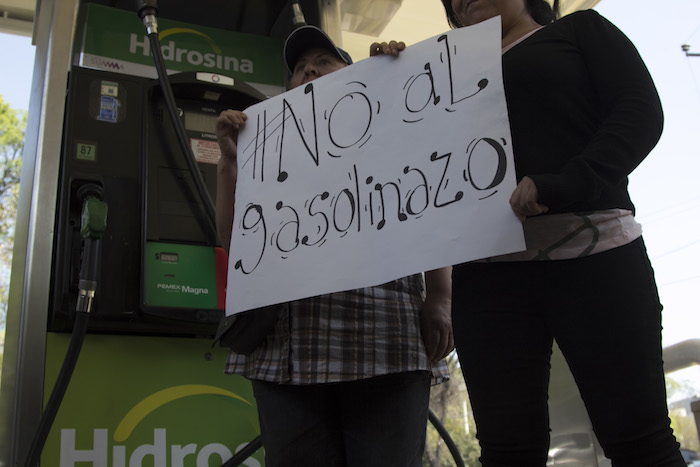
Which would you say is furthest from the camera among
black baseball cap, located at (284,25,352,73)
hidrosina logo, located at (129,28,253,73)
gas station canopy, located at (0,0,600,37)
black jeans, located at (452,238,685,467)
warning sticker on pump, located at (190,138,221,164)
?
gas station canopy, located at (0,0,600,37)

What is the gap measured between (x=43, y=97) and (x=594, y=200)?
1662mm

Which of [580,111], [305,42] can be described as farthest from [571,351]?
[305,42]

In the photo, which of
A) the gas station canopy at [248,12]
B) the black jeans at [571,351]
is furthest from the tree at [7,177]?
the black jeans at [571,351]

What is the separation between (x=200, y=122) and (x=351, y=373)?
1.17 metres

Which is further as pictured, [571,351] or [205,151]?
[205,151]

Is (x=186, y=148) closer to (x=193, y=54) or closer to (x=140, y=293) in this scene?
(x=140, y=293)

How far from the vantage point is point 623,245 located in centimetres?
95

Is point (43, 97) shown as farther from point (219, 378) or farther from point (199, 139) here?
point (219, 378)

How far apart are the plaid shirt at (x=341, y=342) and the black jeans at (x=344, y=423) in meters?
0.03

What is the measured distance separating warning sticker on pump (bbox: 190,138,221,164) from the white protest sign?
0.68 meters

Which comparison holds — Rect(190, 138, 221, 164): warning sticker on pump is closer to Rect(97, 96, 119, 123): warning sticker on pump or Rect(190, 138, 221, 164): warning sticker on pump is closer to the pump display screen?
the pump display screen

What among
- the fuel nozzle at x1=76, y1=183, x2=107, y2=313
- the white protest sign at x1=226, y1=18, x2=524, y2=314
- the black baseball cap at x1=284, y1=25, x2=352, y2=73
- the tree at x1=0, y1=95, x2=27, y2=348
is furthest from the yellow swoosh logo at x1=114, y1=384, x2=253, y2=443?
the tree at x1=0, y1=95, x2=27, y2=348

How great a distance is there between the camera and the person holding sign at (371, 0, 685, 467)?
2.93ft

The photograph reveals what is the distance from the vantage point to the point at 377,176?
118cm
